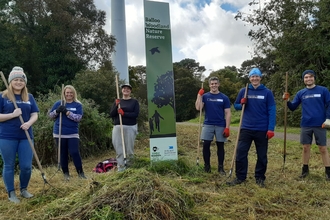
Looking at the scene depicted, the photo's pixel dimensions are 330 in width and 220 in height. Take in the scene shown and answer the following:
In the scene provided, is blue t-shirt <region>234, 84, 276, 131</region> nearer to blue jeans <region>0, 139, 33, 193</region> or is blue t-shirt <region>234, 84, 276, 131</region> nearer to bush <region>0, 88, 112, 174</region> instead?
blue jeans <region>0, 139, 33, 193</region>

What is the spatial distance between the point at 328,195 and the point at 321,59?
41.9 feet

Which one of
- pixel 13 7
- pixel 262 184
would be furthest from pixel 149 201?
pixel 13 7

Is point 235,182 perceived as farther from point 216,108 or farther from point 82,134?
point 82,134

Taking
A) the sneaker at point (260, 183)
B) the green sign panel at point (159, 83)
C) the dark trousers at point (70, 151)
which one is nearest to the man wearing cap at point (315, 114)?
the sneaker at point (260, 183)

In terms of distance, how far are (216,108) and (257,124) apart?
99 cm

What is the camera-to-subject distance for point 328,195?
460 centimetres

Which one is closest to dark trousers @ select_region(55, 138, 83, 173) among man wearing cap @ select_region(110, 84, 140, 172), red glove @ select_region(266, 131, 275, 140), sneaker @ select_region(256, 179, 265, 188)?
man wearing cap @ select_region(110, 84, 140, 172)

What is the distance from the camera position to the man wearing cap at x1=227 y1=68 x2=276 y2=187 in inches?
198

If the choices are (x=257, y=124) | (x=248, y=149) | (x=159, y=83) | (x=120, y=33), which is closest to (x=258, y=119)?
(x=257, y=124)

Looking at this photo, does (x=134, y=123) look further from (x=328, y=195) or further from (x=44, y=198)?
(x=328, y=195)

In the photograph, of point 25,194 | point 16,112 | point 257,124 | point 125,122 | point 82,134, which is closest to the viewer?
point 16,112

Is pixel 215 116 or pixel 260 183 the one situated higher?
pixel 215 116

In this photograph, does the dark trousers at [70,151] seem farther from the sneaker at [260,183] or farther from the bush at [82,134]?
the sneaker at [260,183]

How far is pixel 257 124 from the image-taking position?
505 cm
